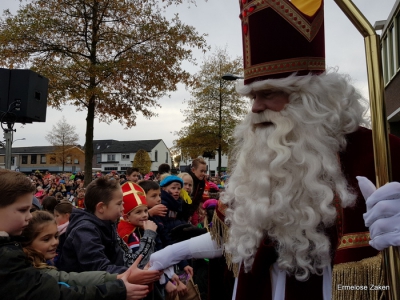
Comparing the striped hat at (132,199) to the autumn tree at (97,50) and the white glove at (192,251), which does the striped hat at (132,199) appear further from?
the autumn tree at (97,50)

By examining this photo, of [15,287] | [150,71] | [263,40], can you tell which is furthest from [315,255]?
[150,71]

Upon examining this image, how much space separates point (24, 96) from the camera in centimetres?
568

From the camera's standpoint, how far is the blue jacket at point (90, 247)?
284 centimetres

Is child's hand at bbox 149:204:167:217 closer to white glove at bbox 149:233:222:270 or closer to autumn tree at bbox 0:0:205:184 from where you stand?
white glove at bbox 149:233:222:270

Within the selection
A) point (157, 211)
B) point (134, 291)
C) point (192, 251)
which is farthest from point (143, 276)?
point (157, 211)

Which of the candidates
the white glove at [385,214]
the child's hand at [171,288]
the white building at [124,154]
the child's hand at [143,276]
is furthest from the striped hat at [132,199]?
the white building at [124,154]

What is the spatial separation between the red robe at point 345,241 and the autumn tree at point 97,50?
9.62 m

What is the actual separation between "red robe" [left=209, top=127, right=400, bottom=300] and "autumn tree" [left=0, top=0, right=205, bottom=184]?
9.62 meters

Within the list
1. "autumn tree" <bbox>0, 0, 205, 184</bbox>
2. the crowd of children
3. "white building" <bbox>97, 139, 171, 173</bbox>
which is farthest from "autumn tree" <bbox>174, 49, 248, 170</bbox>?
"white building" <bbox>97, 139, 171, 173</bbox>

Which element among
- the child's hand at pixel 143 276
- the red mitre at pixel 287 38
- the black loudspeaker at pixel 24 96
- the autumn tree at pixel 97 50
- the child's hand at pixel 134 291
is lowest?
the child's hand at pixel 134 291

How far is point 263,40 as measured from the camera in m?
1.99

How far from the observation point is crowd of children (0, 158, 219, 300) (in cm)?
205

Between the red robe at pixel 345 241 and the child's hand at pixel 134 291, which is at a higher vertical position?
the red robe at pixel 345 241

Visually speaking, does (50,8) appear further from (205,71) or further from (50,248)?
(205,71)
